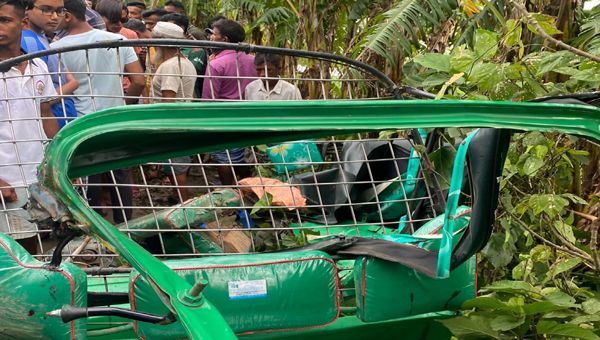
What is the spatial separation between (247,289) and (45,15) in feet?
8.71

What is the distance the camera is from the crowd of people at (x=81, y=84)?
247 cm

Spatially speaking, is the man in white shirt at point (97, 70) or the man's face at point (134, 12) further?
the man's face at point (134, 12)

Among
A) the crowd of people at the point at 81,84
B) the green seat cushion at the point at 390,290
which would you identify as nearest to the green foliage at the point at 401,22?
the crowd of people at the point at 81,84

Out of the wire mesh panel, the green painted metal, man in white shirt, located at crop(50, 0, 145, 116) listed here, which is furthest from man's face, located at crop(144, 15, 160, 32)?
the green painted metal

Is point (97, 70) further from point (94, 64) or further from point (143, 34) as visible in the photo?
point (143, 34)

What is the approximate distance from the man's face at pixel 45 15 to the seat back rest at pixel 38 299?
2414mm

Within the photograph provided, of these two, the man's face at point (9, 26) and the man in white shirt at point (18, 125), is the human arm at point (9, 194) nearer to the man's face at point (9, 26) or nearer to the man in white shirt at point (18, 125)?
the man in white shirt at point (18, 125)

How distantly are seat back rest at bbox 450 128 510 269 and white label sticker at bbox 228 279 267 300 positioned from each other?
22.7 inches

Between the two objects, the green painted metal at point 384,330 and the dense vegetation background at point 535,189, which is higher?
the dense vegetation background at point 535,189

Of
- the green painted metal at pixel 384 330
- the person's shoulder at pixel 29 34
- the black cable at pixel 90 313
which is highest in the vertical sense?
the person's shoulder at pixel 29 34

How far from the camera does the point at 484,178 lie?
160cm

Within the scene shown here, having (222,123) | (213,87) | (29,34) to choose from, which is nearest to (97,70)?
(29,34)

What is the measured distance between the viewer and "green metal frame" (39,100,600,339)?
1216 millimetres

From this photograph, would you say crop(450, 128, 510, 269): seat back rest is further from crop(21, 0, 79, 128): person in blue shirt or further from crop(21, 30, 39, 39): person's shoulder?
crop(21, 30, 39, 39): person's shoulder
